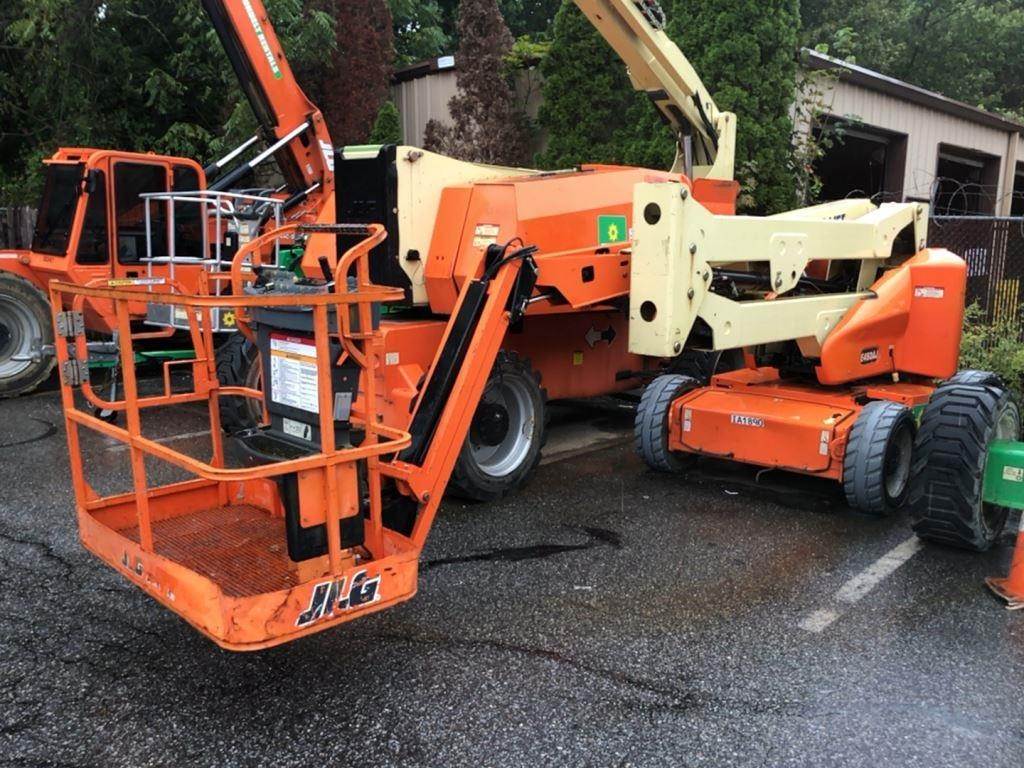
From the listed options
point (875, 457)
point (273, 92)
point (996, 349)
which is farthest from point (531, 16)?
point (875, 457)

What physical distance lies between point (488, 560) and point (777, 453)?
2.04m

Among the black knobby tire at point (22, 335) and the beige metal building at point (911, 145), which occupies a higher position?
the beige metal building at point (911, 145)

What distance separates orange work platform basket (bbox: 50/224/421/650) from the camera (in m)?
3.08

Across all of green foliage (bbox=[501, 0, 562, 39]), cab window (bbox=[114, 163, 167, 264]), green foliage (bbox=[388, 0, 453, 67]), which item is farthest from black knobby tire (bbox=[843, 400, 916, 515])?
green foliage (bbox=[501, 0, 562, 39])

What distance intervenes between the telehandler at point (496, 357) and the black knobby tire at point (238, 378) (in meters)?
0.22

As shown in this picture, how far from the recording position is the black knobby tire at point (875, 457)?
17.2ft

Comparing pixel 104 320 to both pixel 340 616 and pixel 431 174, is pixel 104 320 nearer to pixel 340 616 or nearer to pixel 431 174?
pixel 431 174

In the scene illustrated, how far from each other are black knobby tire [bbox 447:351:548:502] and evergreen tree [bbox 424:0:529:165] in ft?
23.6

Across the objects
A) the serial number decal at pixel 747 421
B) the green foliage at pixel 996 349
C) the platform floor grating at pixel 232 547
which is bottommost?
the platform floor grating at pixel 232 547

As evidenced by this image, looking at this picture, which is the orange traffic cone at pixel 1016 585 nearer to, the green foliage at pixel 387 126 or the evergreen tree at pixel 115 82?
the green foliage at pixel 387 126

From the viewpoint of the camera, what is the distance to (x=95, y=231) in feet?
28.3

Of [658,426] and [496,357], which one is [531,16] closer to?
[658,426]

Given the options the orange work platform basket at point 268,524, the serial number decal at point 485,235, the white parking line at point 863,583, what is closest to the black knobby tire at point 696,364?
the serial number decal at point 485,235

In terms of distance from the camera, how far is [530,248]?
15.1ft
